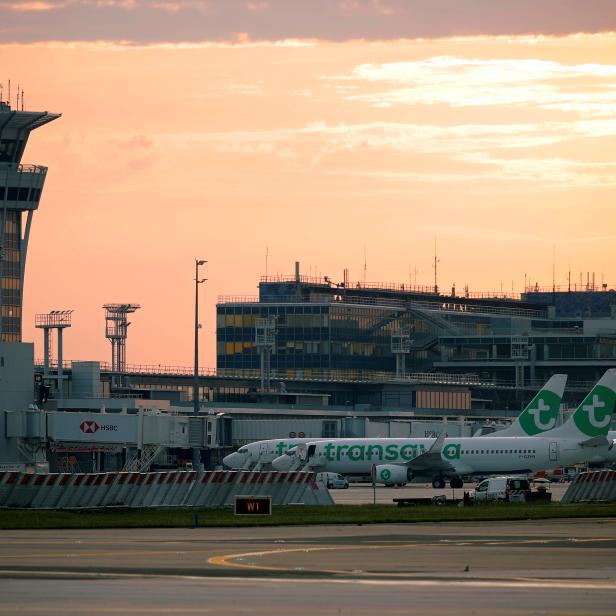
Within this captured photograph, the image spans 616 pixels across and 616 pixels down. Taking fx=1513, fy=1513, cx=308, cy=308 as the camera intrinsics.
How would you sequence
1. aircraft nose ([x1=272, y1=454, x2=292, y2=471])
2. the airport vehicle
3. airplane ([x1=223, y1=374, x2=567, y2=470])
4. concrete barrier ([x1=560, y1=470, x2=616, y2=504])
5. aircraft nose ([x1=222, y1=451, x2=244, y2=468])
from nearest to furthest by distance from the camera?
concrete barrier ([x1=560, y1=470, x2=616, y2=504]) < aircraft nose ([x1=272, y1=454, x2=292, y2=471]) < the airport vehicle < airplane ([x1=223, y1=374, x2=567, y2=470]) < aircraft nose ([x1=222, y1=451, x2=244, y2=468])

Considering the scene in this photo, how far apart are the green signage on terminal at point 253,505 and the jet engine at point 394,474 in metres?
49.9

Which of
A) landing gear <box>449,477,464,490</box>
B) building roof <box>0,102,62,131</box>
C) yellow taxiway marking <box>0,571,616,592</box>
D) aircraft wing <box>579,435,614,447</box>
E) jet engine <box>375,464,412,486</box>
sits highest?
building roof <box>0,102,62,131</box>

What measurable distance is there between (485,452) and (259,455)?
1841 cm

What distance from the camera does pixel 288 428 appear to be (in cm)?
13638

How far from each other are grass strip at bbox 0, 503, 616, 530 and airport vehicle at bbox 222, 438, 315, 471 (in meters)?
49.9

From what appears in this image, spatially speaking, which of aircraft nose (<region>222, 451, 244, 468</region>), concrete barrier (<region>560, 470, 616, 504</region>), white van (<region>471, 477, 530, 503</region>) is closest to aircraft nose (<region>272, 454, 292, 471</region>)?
aircraft nose (<region>222, 451, 244, 468</region>)

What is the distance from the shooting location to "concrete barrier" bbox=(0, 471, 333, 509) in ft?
189

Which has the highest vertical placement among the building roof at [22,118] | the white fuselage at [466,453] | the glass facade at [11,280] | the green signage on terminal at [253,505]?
the building roof at [22,118]

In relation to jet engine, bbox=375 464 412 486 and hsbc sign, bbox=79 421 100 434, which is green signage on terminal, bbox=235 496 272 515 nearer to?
hsbc sign, bbox=79 421 100 434

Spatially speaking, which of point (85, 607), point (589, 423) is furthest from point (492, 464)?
point (85, 607)

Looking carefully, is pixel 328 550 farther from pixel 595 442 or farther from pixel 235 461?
pixel 235 461

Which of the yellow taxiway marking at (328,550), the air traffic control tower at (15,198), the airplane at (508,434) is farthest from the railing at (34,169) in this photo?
the yellow taxiway marking at (328,550)

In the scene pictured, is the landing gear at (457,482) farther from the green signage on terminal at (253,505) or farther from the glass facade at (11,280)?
the glass facade at (11,280)

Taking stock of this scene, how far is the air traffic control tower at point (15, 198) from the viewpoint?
183 meters
